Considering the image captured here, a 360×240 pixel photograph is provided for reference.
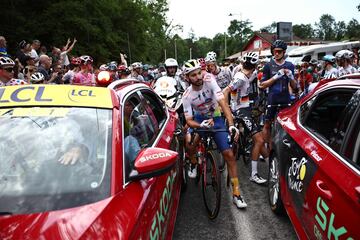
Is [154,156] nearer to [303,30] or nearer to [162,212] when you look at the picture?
[162,212]

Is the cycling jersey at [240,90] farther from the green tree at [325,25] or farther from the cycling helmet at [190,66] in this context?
the green tree at [325,25]

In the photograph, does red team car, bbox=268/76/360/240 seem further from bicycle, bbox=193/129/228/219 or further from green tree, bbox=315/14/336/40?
green tree, bbox=315/14/336/40

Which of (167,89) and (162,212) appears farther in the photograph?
(167,89)

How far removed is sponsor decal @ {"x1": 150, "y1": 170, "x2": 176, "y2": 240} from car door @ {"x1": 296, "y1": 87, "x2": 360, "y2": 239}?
113 cm

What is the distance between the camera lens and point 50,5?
914 inches

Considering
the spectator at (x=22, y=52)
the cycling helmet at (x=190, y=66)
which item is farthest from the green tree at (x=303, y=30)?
the cycling helmet at (x=190, y=66)

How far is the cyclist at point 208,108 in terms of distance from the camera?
179 inches

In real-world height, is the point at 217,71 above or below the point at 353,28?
below

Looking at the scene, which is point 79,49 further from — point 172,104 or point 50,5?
point 172,104

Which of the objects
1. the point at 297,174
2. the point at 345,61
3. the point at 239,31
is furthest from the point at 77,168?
the point at 239,31

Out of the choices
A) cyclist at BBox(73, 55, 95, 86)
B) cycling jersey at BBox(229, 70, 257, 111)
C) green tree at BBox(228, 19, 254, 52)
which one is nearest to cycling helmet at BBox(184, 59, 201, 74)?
cycling jersey at BBox(229, 70, 257, 111)

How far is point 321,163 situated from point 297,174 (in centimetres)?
60

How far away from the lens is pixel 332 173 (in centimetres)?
247

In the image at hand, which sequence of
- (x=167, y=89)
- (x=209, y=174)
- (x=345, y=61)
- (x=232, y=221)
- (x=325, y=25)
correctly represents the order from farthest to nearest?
(x=325, y=25) → (x=345, y=61) → (x=167, y=89) → (x=209, y=174) → (x=232, y=221)
